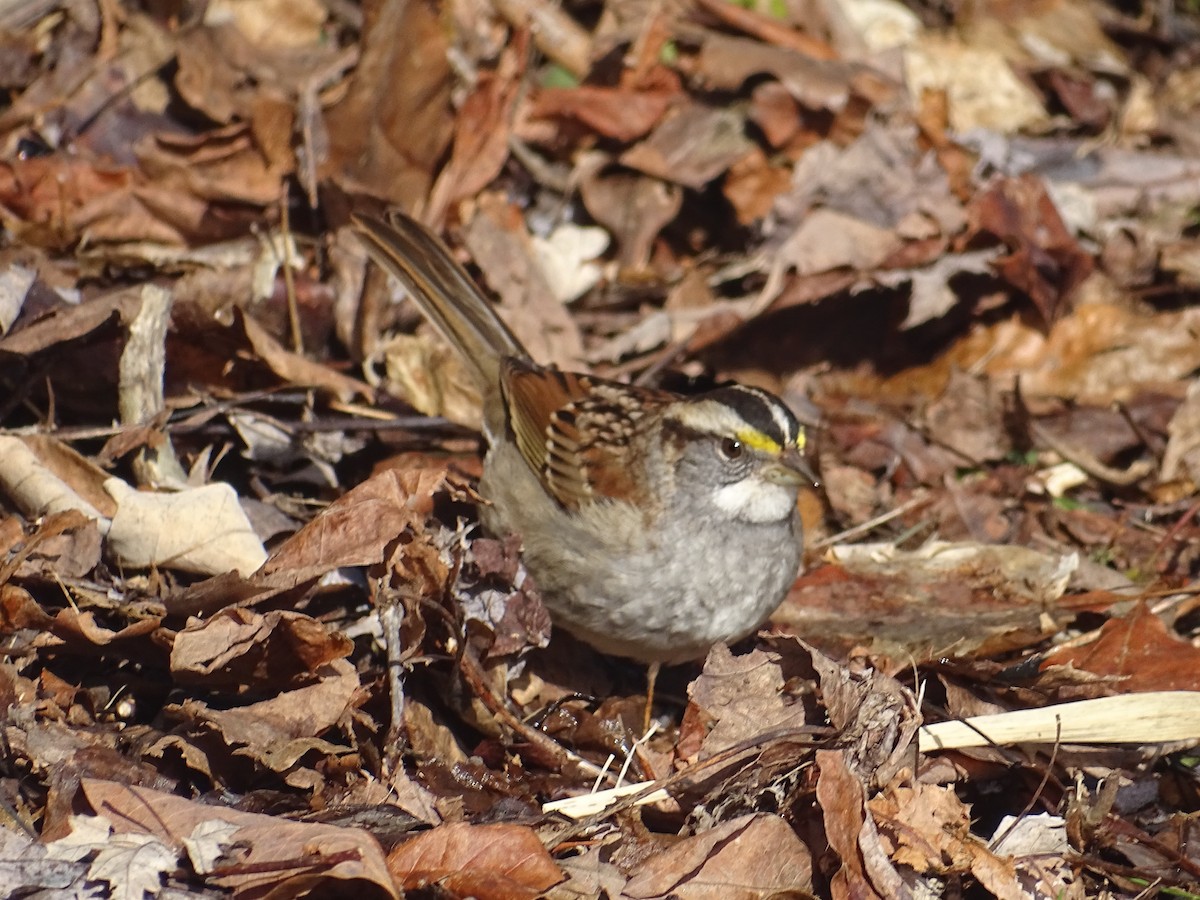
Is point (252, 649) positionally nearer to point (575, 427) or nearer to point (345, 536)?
point (345, 536)

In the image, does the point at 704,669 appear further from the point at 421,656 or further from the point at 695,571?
the point at 421,656

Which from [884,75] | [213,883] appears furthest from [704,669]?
[884,75]

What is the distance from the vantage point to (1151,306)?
20.2 ft

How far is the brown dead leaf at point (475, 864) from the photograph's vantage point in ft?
10.9

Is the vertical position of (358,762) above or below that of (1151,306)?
above

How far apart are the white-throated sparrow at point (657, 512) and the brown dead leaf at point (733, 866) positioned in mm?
824

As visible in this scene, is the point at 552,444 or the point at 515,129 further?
the point at 515,129

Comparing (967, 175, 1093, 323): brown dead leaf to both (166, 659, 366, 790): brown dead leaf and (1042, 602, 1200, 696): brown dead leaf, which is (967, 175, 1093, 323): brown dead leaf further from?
(166, 659, 366, 790): brown dead leaf

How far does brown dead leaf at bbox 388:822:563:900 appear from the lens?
3309mm

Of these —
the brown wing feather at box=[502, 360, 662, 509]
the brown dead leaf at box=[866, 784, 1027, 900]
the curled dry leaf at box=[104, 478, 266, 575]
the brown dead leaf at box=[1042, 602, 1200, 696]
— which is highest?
the curled dry leaf at box=[104, 478, 266, 575]

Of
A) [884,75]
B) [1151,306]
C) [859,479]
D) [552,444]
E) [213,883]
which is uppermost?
[213,883]

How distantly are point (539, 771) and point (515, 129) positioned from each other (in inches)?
132

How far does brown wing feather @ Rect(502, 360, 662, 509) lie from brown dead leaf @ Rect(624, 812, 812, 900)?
4.13ft

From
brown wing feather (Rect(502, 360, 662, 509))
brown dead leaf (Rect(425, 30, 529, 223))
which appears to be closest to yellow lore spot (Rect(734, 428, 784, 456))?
brown wing feather (Rect(502, 360, 662, 509))
